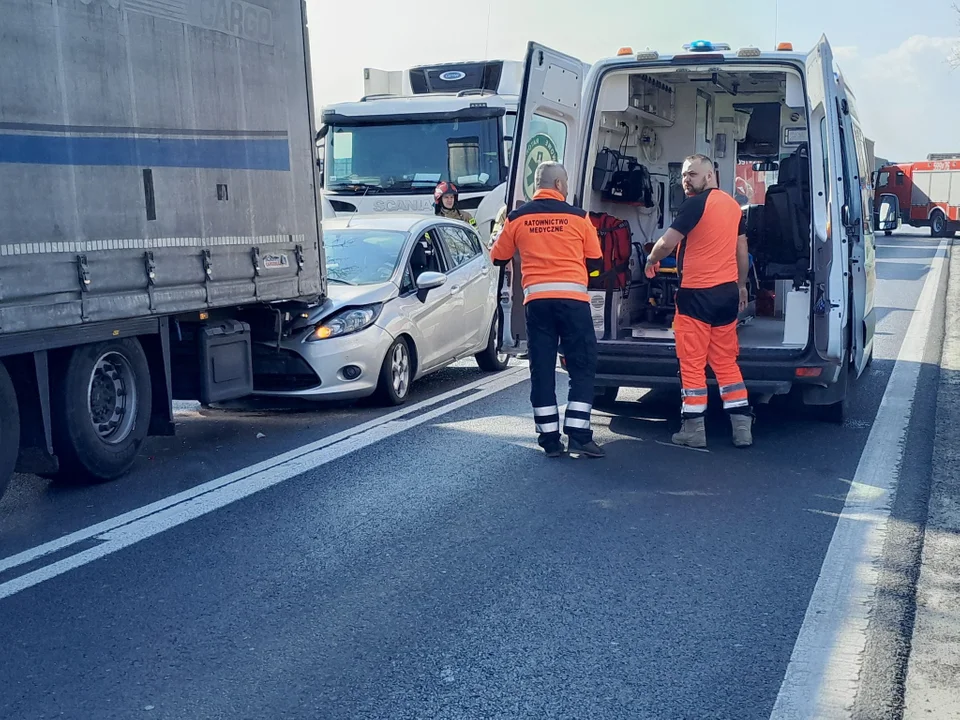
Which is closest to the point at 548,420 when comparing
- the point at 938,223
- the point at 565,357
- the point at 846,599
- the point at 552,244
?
the point at 565,357

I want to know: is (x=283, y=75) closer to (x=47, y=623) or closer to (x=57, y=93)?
(x=57, y=93)

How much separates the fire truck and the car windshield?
35855mm

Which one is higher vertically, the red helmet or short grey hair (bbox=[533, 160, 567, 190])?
short grey hair (bbox=[533, 160, 567, 190])

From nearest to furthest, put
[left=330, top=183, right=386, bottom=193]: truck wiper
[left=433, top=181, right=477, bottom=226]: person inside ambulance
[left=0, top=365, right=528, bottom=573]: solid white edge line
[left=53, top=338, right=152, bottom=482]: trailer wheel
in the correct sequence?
[left=0, top=365, right=528, bottom=573]: solid white edge line
[left=53, top=338, right=152, bottom=482]: trailer wheel
[left=433, top=181, right=477, bottom=226]: person inside ambulance
[left=330, top=183, right=386, bottom=193]: truck wiper

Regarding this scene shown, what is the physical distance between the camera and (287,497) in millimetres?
6641

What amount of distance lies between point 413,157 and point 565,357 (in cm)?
829

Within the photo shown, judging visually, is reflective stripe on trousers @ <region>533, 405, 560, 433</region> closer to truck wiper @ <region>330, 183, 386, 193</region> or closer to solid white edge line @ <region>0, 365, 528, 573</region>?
solid white edge line @ <region>0, 365, 528, 573</region>

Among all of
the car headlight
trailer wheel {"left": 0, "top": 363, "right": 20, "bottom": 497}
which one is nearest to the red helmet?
the car headlight

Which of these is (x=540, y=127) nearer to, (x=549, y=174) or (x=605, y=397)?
(x=549, y=174)

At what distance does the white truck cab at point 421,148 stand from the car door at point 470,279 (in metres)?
3.74

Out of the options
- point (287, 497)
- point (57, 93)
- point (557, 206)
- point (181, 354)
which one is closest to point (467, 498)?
point (287, 497)

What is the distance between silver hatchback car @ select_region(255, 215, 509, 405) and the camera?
902 cm

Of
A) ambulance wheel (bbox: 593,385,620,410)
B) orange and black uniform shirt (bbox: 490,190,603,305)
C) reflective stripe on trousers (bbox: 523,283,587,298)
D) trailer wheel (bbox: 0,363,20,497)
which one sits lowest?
ambulance wheel (bbox: 593,385,620,410)

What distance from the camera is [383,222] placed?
420 inches
